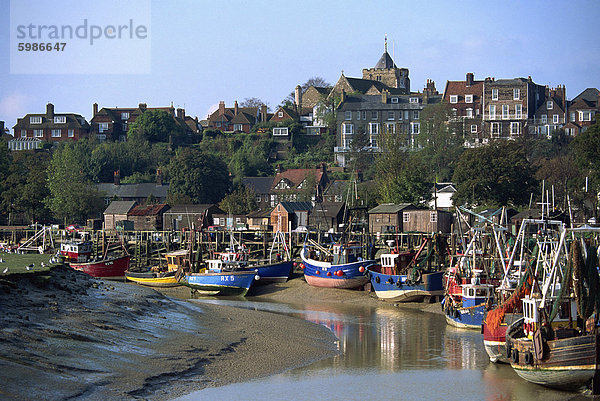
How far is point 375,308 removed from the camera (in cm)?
4803

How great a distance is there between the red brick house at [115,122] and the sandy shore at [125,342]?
322 feet

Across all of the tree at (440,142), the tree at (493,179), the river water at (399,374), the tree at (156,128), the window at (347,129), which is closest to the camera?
the river water at (399,374)

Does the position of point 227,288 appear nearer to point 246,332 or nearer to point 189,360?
point 246,332

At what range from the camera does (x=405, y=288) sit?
48.3 metres

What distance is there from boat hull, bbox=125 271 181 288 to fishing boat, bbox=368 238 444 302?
15.8 meters

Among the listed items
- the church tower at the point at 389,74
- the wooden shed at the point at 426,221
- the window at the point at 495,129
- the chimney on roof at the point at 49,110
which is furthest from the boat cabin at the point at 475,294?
the church tower at the point at 389,74

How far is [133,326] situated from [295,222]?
45654mm

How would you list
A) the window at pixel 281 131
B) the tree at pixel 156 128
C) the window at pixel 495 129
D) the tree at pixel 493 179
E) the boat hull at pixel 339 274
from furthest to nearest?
the tree at pixel 156 128 < the window at pixel 281 131 < the window at pixel 495 129 < the tree at pixel 493 179 < the boat hull at pixel 339 274

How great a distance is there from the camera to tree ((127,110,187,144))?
435 ft

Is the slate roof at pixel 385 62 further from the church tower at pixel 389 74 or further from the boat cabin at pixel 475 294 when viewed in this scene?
the boat cabin at pixel 475 294

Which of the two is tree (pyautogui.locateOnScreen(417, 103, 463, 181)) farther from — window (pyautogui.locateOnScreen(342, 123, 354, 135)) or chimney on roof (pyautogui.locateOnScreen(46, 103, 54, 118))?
chimney on roof (pyautogui.locateOnScreen(46, 103, 54, 118))

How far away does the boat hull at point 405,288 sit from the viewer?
157ft

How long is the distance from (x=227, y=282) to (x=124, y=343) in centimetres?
2513

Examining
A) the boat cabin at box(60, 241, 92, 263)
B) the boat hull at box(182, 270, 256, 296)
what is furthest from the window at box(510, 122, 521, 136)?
the boat hull at box(182, 270, 256, 296)
